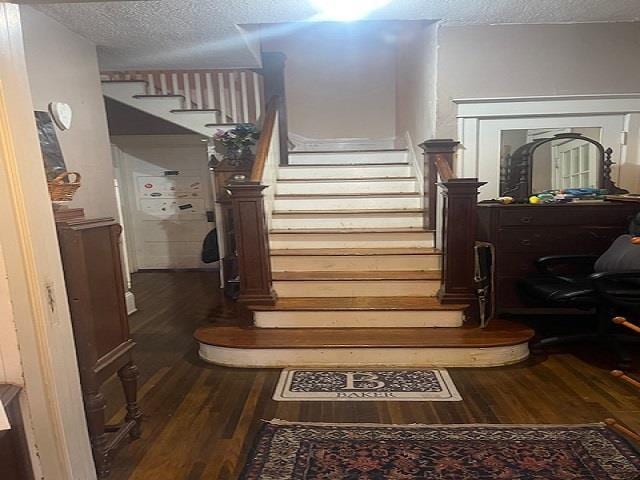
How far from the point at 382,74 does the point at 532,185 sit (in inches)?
107

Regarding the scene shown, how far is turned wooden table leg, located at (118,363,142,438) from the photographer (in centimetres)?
186

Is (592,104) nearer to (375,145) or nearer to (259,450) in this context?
(375,145)

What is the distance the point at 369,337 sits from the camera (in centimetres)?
262

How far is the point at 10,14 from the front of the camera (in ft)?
3.99

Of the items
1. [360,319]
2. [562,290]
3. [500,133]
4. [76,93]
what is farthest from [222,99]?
[562,290]

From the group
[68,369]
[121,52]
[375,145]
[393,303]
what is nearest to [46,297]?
[68,369]

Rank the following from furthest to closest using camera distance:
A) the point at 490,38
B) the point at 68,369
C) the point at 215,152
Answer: the point at 215,152
the point at 490,38
the point at 68,369

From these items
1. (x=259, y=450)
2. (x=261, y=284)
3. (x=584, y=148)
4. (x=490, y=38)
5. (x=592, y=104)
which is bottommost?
(x=259, y=450)

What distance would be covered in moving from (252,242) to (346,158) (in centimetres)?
220

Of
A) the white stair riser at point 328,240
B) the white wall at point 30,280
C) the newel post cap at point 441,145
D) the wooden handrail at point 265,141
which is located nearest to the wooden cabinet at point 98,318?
the white wall at point 30,280

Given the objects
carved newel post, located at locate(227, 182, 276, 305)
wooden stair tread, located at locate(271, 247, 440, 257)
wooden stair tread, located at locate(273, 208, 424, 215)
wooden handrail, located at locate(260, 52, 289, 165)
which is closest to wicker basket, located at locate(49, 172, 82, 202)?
carved newel post, located at locate(227, 182, 276, 305)

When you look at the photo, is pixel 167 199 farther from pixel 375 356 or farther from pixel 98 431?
pixel 98 431

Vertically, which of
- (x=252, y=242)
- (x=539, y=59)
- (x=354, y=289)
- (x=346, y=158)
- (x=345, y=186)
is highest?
(x=539, y=59)

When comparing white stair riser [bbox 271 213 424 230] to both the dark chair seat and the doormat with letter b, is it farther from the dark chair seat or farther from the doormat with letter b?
the doormat with letter b
